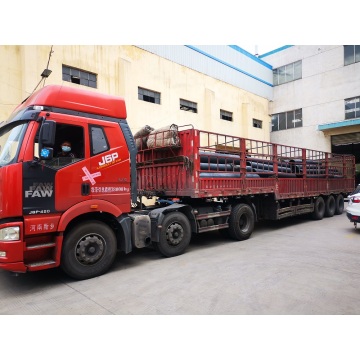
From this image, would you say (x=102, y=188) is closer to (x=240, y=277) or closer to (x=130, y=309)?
(x=130, y=309)

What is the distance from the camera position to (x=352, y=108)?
65.2 feet

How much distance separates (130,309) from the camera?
3.33m

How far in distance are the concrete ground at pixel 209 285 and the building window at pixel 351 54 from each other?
61.5ft

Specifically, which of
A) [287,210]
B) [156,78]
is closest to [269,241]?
[287,210]

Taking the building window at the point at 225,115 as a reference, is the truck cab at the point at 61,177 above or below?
below

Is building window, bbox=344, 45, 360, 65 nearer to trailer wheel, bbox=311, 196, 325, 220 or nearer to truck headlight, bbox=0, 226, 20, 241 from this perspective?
trailer wheel, bbox=311, 196, 325, 220

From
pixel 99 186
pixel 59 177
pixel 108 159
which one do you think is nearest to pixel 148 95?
pixel 108 159

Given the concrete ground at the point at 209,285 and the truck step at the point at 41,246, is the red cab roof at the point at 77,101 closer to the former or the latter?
the truck step at the point at 41,246

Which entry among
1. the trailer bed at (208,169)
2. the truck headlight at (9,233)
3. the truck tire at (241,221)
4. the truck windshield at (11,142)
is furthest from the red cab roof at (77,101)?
the truck tire at (241,221)

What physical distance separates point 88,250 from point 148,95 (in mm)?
11453

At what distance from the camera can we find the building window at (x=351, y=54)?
1947 cm

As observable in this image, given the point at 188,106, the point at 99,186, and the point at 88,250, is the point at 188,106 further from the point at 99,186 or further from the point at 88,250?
Answer: the point at 88,250
